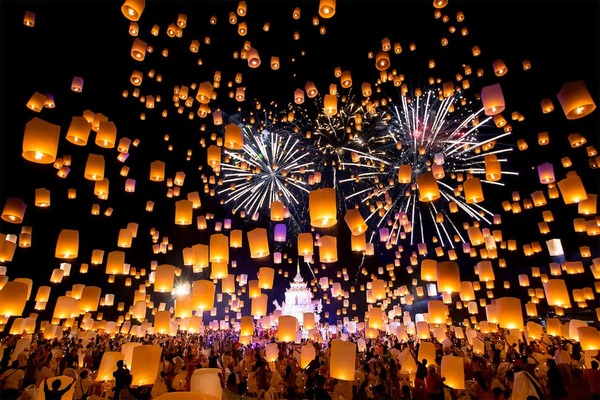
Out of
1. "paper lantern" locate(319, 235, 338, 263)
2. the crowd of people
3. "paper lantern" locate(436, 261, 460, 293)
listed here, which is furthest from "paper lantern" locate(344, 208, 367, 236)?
the crowd of people

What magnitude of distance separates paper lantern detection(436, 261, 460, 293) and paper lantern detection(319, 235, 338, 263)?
228cm

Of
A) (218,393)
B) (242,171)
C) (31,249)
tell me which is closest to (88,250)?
(31,249)

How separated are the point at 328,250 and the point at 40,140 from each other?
5403mm

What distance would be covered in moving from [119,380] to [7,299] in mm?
3736

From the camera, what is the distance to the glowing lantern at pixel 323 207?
6402 millimetres

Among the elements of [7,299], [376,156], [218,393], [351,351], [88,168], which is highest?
[376,156]

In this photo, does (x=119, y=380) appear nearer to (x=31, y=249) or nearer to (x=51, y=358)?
(x=51, y=358)

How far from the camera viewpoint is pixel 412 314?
2619 centimetres

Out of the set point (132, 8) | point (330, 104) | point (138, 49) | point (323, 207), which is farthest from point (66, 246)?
point (330, 104)

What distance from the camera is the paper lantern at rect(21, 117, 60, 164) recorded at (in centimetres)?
549

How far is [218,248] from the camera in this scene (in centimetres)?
877

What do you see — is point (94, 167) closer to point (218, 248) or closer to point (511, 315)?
point (218, 248)

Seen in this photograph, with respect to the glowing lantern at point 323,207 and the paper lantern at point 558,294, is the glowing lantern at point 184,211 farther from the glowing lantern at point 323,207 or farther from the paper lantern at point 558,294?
the paper lantern at point 558,294

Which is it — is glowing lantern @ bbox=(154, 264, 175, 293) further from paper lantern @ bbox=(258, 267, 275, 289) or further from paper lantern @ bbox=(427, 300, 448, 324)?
paper lantern @ bbox=(427, 300, 448, 324)
